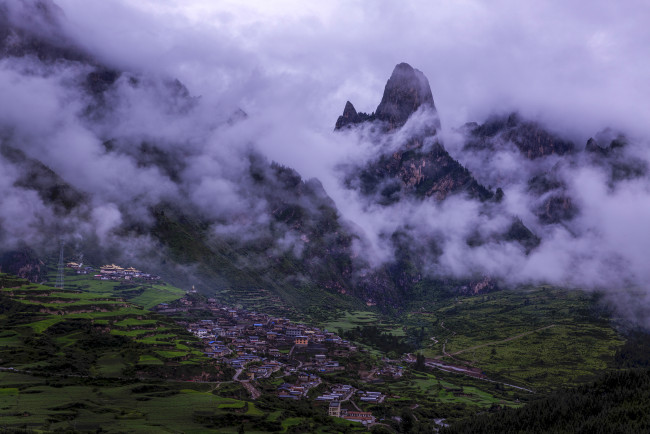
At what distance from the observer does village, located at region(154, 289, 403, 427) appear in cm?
9375

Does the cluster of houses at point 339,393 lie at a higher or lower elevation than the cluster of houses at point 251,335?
lower

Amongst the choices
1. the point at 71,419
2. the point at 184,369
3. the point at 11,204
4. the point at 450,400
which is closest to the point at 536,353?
the point at 450,400

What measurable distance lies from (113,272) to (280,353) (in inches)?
3052

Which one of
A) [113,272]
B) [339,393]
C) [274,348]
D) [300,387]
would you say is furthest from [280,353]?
[113,272]

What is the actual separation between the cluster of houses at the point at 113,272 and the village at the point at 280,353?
18.6 metres

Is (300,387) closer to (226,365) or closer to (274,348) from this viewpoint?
(226,365)

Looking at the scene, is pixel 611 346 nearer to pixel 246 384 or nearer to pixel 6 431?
pixel 246 384

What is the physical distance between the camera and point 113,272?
558 ft

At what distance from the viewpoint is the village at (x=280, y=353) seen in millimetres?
93750

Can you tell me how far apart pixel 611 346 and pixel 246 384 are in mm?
133924

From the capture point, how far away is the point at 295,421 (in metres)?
76.4

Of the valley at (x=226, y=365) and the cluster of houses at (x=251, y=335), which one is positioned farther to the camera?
the cluster of houses at (x=251, y=335)

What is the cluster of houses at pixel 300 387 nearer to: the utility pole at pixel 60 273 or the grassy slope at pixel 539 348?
the grassy slope at pixel 539 348

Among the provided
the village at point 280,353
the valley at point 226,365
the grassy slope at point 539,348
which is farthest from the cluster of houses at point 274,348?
the grassy slope at point 539,348
